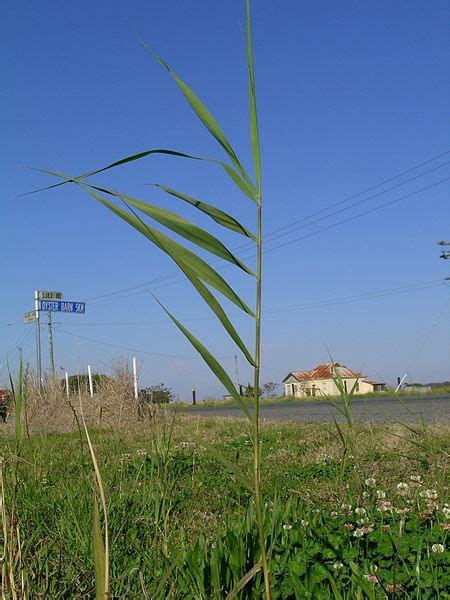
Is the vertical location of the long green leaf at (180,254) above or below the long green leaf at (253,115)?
below

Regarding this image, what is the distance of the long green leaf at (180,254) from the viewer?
1.29 metres

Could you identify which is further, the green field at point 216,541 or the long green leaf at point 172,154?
the green field at point 216,541

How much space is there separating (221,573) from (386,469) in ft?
10.9

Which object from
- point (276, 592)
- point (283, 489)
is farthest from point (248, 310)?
point (283, 489)

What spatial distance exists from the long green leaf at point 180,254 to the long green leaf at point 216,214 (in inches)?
4.7

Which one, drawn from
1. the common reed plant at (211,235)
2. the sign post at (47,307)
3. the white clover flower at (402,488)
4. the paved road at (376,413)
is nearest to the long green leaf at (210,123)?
the common reed plant at (211,235)

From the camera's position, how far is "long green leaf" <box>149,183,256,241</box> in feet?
4.63

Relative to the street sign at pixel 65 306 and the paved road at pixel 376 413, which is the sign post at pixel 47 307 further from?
the paved road at pixel 376 413

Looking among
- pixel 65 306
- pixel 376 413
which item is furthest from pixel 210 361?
pixel 65 306

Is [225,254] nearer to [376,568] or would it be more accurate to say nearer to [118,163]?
[118,163]

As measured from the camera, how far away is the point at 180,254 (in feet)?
4.36

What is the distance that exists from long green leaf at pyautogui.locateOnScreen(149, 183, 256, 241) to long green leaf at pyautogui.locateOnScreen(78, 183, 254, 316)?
118mm

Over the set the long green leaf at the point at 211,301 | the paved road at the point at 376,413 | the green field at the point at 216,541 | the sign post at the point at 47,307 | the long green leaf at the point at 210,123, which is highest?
the sign post at the point at 47,307

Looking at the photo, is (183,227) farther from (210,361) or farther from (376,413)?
(376,413)
